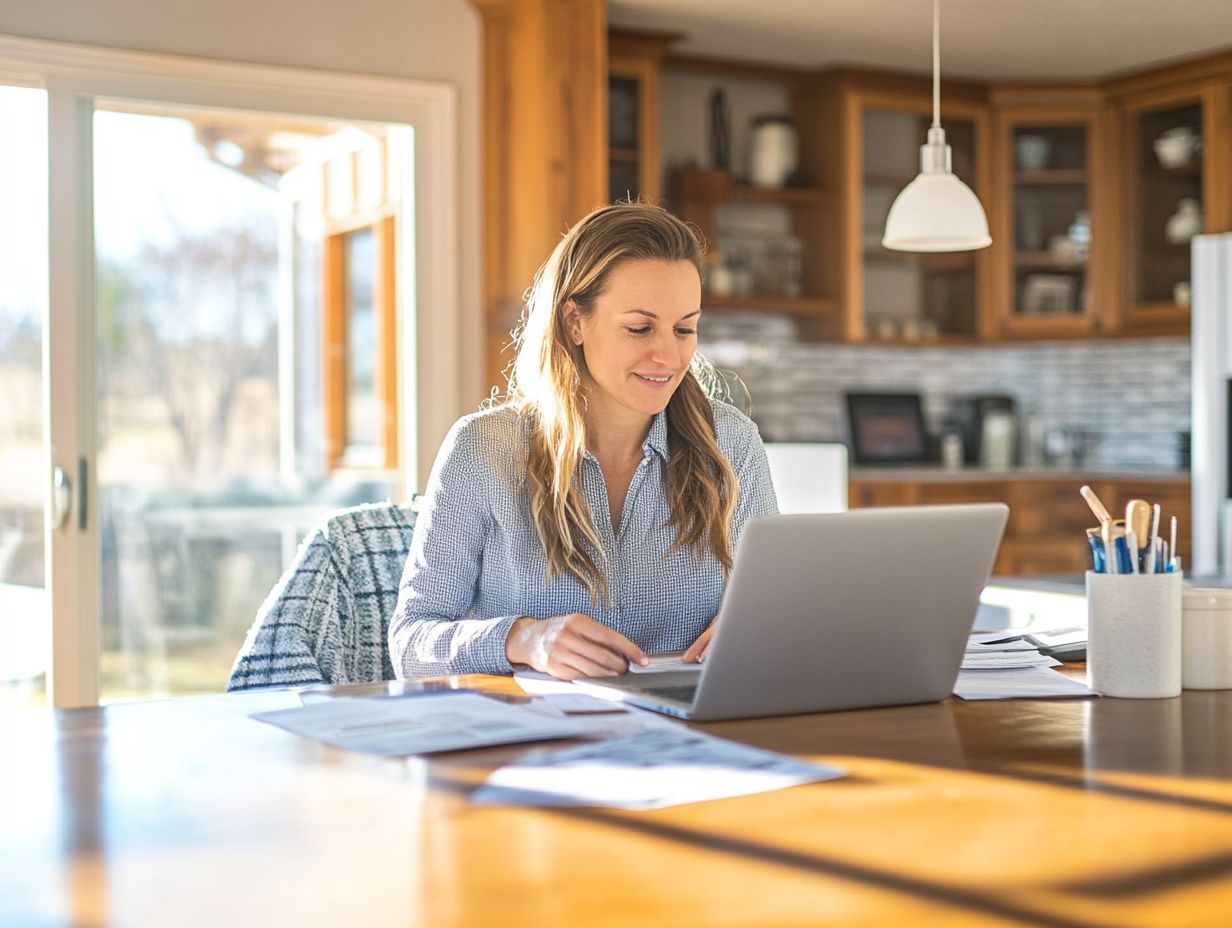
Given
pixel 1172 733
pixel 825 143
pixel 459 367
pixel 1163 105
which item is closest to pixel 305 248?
pixel 459 367

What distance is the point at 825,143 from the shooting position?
589cm

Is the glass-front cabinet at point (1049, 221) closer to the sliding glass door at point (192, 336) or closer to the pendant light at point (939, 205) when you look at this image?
the sliding glass door at point (192, 336)

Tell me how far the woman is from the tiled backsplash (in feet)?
11.7

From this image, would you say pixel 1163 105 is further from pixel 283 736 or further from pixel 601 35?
pixel 283 736

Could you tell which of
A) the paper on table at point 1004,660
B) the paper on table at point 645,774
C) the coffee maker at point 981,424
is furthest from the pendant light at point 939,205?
the coffee maker at point 981,424

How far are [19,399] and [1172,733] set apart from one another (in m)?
3.56

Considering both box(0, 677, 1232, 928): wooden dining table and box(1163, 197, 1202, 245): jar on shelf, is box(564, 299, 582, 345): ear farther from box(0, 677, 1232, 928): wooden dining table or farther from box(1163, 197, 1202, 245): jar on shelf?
box(1163, 197, 1202, 245): jar on shelf

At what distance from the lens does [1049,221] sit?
605 cm

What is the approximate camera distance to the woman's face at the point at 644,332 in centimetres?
210

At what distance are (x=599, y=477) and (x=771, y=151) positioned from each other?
3939 millimetres

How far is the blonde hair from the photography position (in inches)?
80.7

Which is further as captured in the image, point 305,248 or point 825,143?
point 825,143

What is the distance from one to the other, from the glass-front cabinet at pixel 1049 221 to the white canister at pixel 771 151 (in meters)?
0.91

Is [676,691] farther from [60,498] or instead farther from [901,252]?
[901,252]
